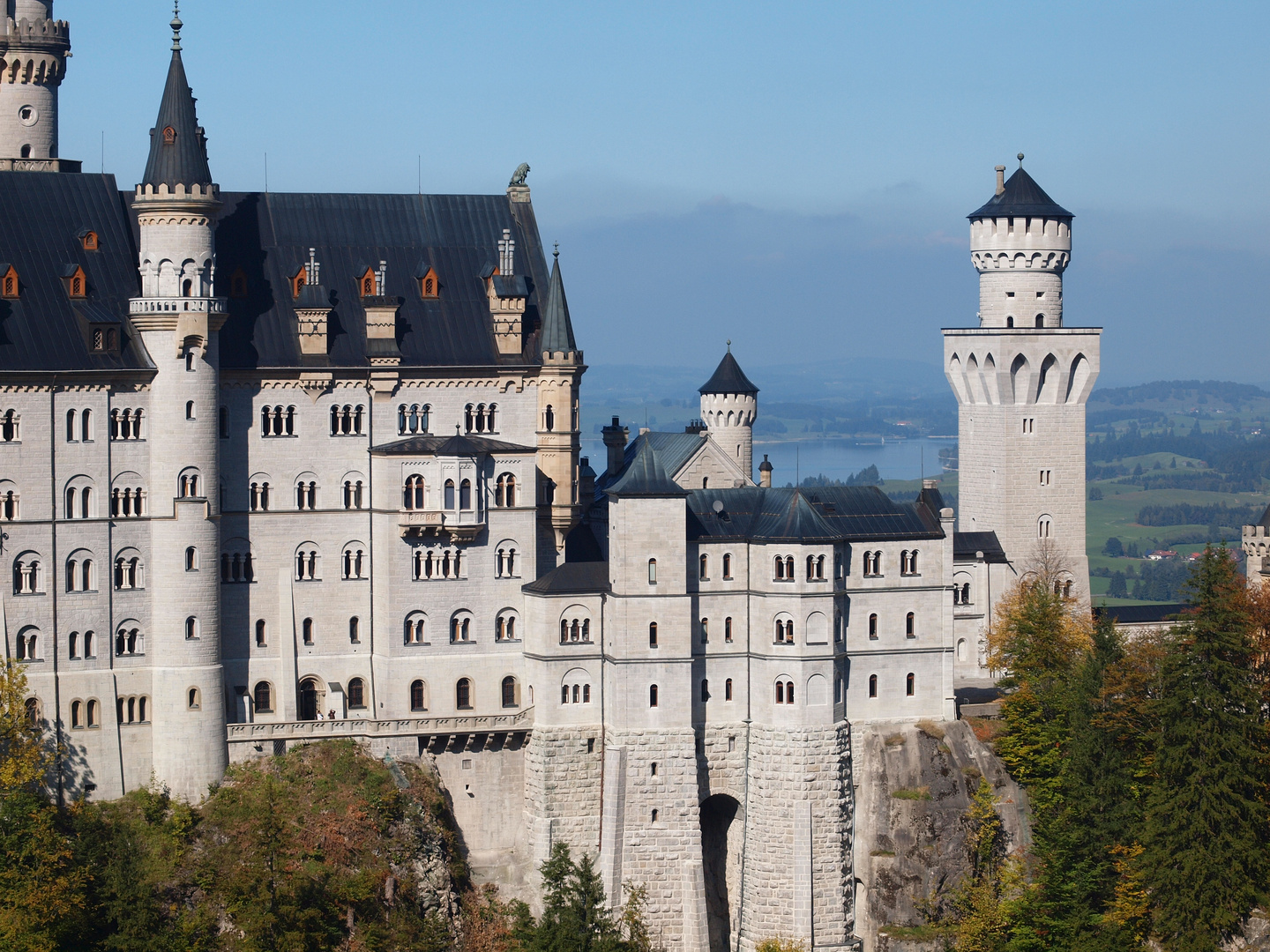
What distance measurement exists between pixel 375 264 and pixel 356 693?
765 inches

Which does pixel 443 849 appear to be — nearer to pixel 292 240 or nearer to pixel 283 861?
pixel 283 861

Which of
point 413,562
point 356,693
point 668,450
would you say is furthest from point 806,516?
point 356,693

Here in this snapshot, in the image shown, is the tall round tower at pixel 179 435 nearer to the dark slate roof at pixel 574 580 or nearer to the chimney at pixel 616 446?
the dark slate roof at pixel 574 580

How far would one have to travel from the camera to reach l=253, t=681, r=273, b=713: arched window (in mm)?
94125

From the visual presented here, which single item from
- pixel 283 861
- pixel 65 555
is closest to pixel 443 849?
pixel 283 861

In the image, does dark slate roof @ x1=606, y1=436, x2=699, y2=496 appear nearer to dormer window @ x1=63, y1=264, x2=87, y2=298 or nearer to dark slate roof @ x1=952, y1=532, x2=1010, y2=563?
dark slate roof @ x1=952, y1=532, x2=1010, y2=563

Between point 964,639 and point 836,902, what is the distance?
68.2ft

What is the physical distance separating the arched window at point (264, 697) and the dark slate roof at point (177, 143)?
72.0 feet

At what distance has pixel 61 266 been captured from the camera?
9144cm

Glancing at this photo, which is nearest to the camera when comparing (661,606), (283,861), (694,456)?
(283,861)

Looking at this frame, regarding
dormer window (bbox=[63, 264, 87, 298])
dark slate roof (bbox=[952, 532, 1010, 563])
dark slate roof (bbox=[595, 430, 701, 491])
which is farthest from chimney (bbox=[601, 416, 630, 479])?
dormer window (bbox=[63, 264, 87, 298])

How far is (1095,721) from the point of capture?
9350cm

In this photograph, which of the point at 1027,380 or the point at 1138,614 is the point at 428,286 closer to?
the point at 1027,380

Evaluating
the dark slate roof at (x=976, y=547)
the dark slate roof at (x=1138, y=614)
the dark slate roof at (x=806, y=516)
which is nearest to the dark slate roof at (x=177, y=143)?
the dark slate roof at (x=806, y=516)
